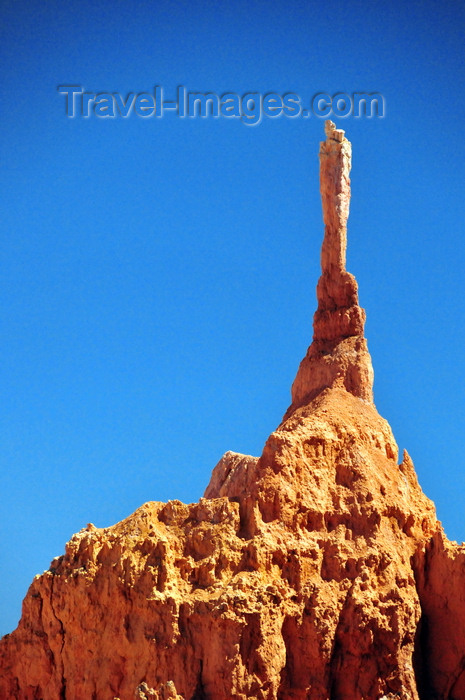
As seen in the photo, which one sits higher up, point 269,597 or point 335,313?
point 335,313

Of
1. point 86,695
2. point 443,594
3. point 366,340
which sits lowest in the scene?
point 86,695

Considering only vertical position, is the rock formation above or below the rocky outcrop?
below

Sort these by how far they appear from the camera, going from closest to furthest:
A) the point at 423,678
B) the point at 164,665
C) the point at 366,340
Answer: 1. the point at 164,665
2. the point at 423,678
3. the point at 366,340

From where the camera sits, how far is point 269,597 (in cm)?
4125

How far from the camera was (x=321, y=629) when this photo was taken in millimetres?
41500

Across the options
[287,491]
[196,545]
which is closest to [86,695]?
[196,545]

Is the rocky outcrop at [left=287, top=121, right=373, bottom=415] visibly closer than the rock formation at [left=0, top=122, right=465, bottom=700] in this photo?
No

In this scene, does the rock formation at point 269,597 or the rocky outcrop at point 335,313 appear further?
the rocky outcrop at point 335,313

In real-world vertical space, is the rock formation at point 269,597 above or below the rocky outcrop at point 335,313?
below

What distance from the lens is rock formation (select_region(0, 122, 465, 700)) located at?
41.0 m

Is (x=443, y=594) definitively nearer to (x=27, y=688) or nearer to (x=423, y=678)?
(x=423, y=678)

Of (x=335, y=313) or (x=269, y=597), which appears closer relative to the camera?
(x=269, y=597)

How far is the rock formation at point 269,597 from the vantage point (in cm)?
→ 4100

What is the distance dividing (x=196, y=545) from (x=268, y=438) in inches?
155
